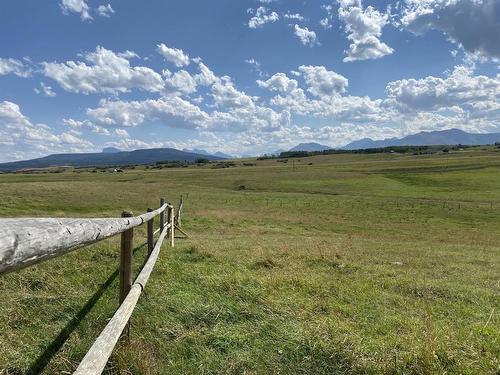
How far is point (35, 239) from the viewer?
92.9 inches

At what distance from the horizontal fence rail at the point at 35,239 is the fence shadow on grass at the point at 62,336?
260 cm

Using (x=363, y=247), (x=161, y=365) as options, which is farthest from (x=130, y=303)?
(x=363, y=247)

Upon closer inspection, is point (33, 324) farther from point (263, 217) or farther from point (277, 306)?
point (263, 217)

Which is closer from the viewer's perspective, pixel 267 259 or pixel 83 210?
pixel 267 259

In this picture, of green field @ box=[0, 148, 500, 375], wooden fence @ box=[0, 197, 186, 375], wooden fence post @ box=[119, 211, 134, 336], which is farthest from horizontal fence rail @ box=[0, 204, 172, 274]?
A: green field @ box=[0, 148, 500, 375]

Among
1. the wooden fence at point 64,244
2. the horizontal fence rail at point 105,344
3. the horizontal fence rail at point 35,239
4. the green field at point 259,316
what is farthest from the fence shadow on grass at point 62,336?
the horizontal fence rail at point 35,239

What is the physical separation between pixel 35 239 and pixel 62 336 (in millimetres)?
4201

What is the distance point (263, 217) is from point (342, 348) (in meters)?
31.1

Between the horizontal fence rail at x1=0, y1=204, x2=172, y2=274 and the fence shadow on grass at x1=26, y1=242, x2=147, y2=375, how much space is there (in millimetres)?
2600

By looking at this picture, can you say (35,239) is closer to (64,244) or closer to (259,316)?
(64,244)

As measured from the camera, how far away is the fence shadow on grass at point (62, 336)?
5.03 meters

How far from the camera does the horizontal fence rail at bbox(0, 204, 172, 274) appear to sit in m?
2.07

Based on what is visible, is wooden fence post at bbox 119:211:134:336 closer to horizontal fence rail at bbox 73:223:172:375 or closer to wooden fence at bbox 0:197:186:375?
wooden fence at bbox 0:197:186:375

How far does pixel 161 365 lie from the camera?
5.30 m
